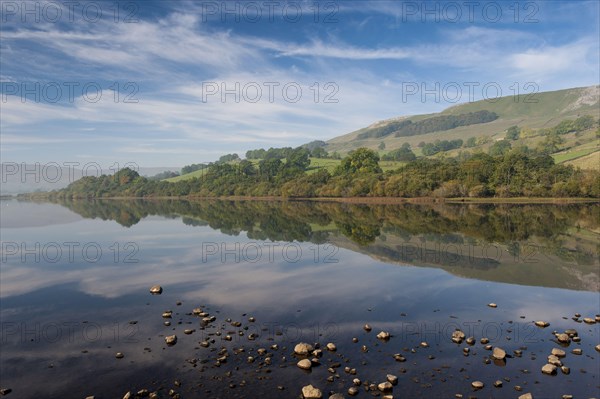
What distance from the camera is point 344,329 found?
23359 millimetres

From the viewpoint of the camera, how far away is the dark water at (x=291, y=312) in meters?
17.3

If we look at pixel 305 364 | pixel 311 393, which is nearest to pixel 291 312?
pixel 305 364

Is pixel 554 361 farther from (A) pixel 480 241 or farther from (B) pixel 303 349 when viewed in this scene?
(A) pixel 480 241

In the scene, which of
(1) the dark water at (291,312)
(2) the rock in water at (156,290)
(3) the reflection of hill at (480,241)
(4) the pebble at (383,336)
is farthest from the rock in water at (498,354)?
(2) the rock in water at (156,290)

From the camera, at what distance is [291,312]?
26.6 m

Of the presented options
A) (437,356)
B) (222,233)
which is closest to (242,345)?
(437,356)

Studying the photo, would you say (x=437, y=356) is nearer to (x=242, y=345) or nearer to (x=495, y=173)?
(x=242, y=345)

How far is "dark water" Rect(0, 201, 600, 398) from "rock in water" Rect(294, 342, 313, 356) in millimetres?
691

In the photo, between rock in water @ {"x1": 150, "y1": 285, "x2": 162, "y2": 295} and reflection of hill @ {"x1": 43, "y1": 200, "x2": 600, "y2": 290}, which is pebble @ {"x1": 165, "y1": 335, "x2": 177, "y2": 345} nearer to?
rock in water @ {"x1": 150, "y1": 285, "x2": 162, "y2": 295}

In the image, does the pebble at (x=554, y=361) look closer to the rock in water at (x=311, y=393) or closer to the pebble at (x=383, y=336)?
the pebble at (x=383, y=336)

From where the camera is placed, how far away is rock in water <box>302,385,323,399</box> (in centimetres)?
1557

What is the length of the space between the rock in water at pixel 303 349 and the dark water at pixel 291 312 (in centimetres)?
69

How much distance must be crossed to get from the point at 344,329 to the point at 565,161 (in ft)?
667

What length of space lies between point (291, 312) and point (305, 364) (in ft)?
27.3
